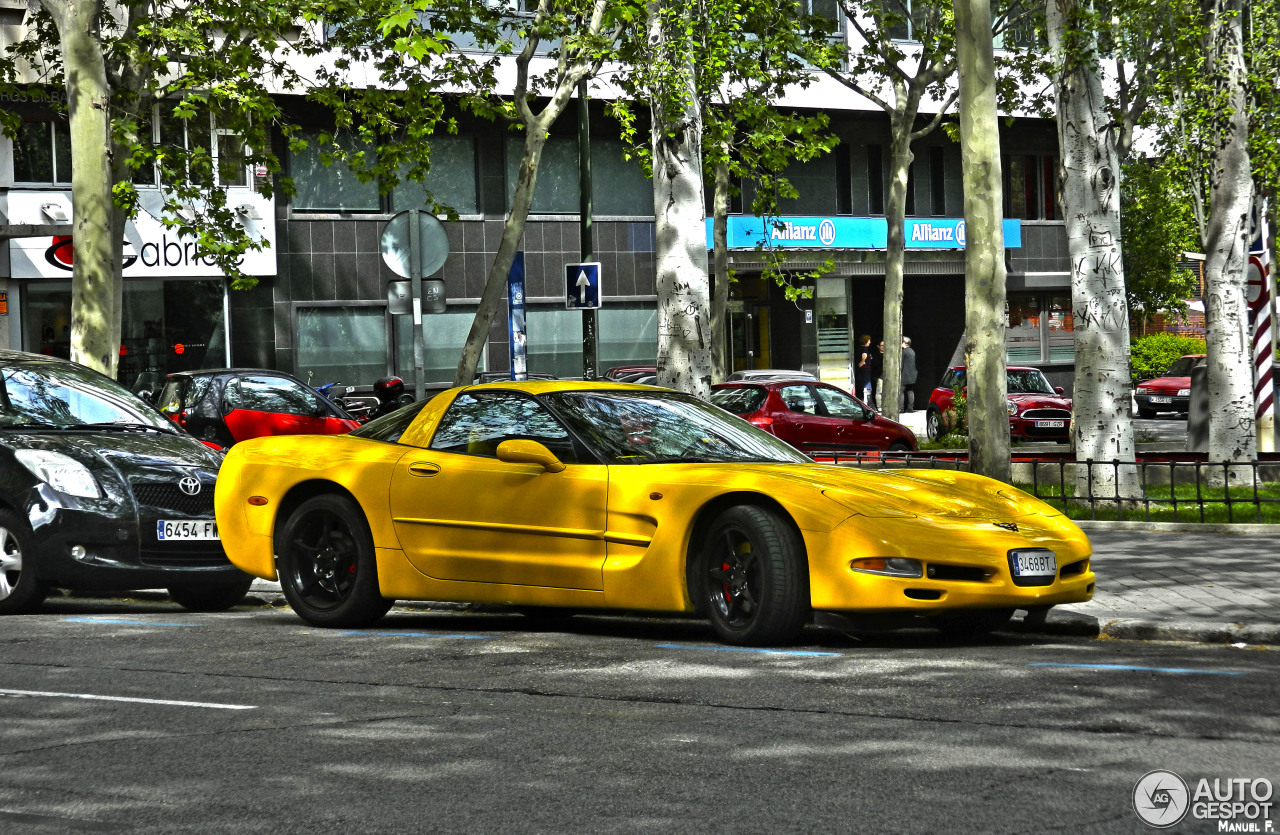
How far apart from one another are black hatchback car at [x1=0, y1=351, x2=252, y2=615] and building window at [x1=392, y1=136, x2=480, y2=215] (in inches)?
997

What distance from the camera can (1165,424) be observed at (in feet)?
117

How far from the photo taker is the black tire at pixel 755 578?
7.80 metres

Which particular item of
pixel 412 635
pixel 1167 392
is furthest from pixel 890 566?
pixel 1167 392

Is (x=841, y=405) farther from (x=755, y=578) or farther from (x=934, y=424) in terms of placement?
(x=755, y=578)

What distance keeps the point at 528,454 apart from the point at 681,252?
6934 millimetres

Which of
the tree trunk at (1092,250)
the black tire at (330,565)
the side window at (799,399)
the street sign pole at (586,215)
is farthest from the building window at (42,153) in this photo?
the black tire at (330,565)

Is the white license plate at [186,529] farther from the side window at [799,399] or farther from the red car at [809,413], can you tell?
the side window at [799,399]

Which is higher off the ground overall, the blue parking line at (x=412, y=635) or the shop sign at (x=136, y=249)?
the shop sign at (x=136, y=249)

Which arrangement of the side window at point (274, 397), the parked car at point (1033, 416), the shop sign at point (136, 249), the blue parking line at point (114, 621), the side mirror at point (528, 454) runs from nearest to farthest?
1. the side mirror at point (528, 454)
2. the blue parking line at point (114, 621)
3. the side window at point (274, 397)
4. the parked car at point (1033, 416)
5. the shop sign at point (136, 249)

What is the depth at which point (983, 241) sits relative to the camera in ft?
45.8

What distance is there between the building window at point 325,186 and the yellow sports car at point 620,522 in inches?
1006

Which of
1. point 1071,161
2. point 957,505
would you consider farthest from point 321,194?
point 957,505

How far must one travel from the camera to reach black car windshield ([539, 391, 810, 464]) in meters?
8.72
